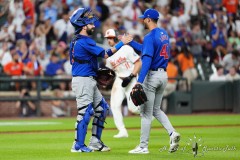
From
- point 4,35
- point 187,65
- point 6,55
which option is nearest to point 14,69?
point 6,55

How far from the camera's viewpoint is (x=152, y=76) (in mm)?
12461

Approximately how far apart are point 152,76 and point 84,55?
4.22ft

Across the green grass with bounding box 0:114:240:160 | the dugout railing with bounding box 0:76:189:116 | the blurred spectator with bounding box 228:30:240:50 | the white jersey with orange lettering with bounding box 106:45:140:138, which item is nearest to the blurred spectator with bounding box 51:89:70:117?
the dugout railing with bounding box 0:76:189:116

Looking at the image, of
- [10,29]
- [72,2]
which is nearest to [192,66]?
[72,2]

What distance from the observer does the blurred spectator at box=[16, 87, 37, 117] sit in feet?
82.6

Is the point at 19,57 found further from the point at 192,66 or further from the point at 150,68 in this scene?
the point at 150,68

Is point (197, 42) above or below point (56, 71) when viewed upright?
above

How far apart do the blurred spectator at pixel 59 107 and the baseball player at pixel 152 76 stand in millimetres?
13062

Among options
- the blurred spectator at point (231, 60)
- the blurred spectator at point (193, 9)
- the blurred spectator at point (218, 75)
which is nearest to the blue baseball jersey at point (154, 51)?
the blurred spectator at point (218, 75)

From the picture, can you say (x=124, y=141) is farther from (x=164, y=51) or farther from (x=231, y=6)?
(x=231, y=6)

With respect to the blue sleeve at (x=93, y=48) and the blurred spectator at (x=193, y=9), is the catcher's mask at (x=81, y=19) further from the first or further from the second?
the blurred spectator at (x=193, y=9)

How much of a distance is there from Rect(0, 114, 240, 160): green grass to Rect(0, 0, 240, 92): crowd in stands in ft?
8.50

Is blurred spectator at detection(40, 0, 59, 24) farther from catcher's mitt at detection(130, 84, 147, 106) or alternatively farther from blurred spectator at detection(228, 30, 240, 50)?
catcher's mitt at detection(130, 84, 147, 106)

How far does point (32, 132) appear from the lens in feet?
61.1
